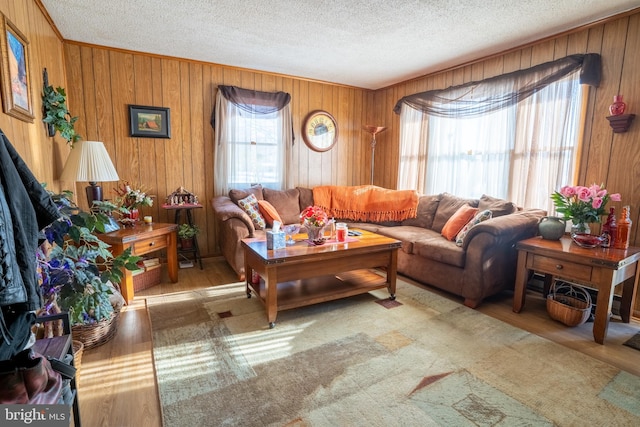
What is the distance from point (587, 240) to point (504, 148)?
1.36 m

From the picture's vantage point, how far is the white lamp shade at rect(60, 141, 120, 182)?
2734 millimetres

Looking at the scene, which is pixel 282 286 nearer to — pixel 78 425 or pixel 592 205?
pixel 78 425

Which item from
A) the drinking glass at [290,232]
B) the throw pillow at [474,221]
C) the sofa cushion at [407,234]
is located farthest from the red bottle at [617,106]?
the drinking glass at [290,232]

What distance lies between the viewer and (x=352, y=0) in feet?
7.97

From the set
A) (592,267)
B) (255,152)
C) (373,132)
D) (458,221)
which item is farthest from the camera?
(373,132)

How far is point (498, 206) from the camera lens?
3.20 m

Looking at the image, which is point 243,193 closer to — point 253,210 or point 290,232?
point 253,210

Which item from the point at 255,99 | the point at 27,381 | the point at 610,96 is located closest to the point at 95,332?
the point at 27,381

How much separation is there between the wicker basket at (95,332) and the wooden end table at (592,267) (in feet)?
10.2

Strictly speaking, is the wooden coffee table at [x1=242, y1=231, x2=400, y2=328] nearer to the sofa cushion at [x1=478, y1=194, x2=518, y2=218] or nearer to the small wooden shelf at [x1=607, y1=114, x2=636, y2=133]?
the sofa cushion at [x1=478, y1=194, x2=518, y2=218]

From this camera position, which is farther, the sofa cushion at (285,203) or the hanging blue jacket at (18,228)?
the sofa cushion at (285,203)

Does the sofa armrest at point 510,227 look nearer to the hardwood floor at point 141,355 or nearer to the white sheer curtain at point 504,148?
the white sheer curtain at point 504,148

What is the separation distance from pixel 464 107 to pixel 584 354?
2703mm

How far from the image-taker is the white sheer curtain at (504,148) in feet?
9.88
